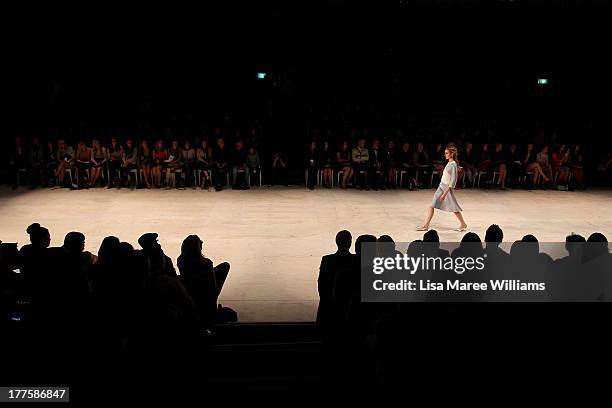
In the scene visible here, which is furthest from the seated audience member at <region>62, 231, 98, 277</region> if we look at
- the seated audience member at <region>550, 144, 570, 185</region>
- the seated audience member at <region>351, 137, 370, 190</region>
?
the seated audience member at <region>550, 144, 570, 185</region>

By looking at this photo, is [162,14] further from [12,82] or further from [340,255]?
[340,255]

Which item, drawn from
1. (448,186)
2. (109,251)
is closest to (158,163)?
(448,186)

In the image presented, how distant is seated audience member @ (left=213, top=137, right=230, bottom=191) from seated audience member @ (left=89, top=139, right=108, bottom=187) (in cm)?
205

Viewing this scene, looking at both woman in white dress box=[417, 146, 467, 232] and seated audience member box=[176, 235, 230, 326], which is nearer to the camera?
seated audience member box=[176, 235, 230, 326]

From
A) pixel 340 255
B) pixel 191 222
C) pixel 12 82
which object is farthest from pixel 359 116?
pixel 340 255

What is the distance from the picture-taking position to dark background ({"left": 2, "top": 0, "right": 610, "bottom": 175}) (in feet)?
42.2

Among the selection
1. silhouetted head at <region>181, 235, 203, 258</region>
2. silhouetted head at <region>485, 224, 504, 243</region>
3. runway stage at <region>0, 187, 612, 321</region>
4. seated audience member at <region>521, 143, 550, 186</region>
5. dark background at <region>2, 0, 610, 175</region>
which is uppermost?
dark background at <region>2, 0, 610, 175</region>

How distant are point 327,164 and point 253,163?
1480 mm

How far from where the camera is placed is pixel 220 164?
11.8 metres

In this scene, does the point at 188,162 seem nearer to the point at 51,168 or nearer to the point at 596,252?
the point at 51,168

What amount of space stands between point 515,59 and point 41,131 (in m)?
11.2

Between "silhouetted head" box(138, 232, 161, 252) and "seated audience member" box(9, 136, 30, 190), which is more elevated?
"seated audience member" box(9, 136, 30, 190)

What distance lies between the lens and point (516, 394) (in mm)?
3164

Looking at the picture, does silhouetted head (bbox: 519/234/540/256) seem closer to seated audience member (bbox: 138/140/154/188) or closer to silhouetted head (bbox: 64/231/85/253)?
silhouetted head (bbox: 64/231/85/253)
